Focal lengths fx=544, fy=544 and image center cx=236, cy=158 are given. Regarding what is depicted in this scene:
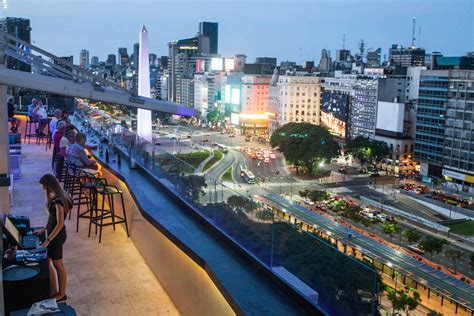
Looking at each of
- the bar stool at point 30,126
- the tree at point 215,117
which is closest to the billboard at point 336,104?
the tree at point 215,117

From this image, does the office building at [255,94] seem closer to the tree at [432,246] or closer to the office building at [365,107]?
the office building at [365,107]

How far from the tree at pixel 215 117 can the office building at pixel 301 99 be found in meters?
19.3

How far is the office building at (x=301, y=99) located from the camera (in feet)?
283

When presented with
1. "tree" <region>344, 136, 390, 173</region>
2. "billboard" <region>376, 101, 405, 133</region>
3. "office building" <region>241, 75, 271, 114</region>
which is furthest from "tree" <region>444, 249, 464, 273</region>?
"office building" <region>241, 75, 271, 114</region>

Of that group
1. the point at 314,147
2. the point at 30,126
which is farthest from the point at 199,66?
the point at 30,126

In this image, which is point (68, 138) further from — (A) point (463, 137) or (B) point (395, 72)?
(B) point (395, 72)

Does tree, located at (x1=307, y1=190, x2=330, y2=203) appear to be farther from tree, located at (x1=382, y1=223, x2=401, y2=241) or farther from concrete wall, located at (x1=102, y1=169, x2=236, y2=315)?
concrete wall, located at (x1=102, y1=169, x2=236, y2=315)

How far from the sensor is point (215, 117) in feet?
340

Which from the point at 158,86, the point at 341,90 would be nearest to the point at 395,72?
the point at 341,90

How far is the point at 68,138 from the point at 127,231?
1.97 metres

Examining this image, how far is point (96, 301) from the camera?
14.0ft

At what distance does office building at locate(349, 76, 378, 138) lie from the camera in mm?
70062

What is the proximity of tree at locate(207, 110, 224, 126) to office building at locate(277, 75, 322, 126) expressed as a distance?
19.3m

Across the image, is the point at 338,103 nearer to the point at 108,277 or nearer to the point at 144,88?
the point at 144,88
